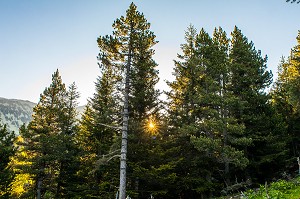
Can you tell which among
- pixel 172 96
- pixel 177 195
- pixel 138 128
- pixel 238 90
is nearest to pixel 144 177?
pixel 138 128

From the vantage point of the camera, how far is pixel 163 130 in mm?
24984

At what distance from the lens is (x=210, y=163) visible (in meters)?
24.6

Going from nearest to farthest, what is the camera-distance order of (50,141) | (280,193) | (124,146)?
(280,193), (124,146), (50,141)

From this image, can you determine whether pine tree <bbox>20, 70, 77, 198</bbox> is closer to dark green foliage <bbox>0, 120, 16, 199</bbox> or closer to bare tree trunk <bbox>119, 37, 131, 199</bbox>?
dark green foliage <bbox>0, 120, 16, 199</bbox>

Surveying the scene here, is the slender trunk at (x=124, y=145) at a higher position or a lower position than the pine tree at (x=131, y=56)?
lower

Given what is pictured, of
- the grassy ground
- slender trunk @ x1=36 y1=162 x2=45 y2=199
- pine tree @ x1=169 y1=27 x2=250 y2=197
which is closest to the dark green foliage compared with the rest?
slender trunk @ x1=36 y1=162 x2=45 y2=199

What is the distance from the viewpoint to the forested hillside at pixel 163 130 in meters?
22.1

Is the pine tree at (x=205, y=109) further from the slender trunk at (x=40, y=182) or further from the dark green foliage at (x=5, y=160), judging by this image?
the dark green foliage at (x=5, y=160)

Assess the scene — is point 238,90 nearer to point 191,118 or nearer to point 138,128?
point 191,118

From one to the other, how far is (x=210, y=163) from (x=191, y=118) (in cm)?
491

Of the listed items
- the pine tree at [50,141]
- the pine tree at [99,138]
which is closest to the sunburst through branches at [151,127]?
the pine tree at [99,138]

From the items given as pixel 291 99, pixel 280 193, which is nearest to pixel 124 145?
pixel 280 193

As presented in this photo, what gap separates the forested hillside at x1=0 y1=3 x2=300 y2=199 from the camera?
22125 mm

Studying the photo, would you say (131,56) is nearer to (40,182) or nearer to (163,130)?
(163,130)
